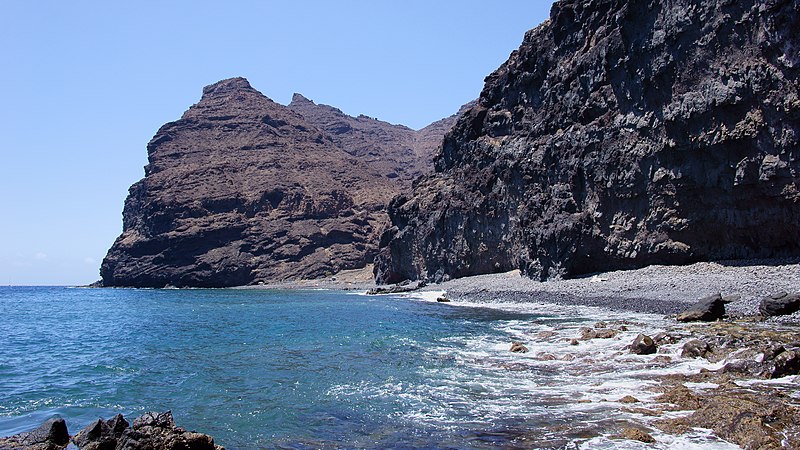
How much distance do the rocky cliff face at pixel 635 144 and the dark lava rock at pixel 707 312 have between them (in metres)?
Answer: 14.7

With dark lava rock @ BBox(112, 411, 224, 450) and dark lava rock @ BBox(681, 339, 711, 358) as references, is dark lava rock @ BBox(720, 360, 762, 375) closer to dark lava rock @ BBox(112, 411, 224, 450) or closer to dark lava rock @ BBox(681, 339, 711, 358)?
dark lava rock @ BBox(681, 339, 711, 358)

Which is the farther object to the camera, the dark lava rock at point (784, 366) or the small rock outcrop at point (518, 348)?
the small rock outcrop at point (518, 348)

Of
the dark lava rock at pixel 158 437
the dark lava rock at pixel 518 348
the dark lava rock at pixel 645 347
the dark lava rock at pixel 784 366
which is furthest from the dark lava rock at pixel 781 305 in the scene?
the dark lava rock at pixel 158 437

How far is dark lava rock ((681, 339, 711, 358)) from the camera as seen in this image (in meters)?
18.2

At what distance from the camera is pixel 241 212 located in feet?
432

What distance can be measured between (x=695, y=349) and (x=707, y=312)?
27.6ft

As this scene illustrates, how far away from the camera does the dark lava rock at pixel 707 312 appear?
25547 mm

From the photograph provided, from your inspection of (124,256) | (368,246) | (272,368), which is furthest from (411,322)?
(124,256)

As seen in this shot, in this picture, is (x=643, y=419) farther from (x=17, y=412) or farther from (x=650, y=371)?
(x=17, y=412)

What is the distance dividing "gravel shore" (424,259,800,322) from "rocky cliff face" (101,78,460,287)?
75510 mm

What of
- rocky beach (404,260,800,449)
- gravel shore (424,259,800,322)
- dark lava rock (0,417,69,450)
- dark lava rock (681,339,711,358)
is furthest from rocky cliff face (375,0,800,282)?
dark lava rock (0,417,69,450)

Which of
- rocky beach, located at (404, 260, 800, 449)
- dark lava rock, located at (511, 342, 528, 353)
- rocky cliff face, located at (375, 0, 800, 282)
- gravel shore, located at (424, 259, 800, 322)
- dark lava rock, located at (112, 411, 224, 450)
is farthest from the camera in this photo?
rocky cliff face, located at (375, 0, 800, 282)

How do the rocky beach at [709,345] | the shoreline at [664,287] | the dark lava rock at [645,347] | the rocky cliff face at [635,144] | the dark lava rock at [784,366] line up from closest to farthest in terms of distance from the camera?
the rocky beach at [709,345]
the dark lava rock at [784,366]
the dark lava rock at [645,347]
the shoreline at [664,287]
the rocky cliff face at [635,144]

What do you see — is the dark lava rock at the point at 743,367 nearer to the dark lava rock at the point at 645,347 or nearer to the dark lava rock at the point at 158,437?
the dark lava rock at the point at 645,347
